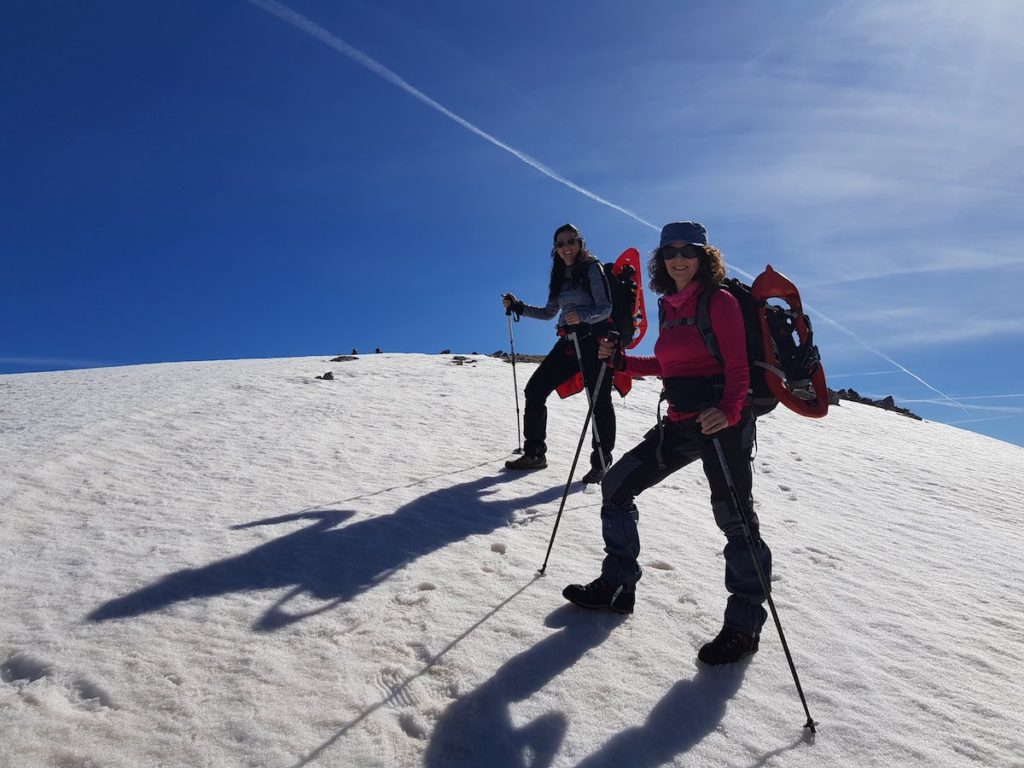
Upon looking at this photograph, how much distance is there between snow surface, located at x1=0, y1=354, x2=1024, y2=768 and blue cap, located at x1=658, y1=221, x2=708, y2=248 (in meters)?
2.72

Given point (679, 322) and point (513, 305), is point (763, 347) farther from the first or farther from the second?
point (513, 305)

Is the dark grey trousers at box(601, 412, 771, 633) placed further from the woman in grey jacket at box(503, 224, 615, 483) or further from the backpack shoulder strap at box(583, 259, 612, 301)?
the backpack shoulder strap at box(583, 259, 612, 301)

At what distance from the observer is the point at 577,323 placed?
700 centimetres

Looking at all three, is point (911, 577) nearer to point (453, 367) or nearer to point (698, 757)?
point (698, 757)

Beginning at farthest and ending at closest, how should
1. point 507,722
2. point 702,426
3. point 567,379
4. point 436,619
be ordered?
point 567,379
point 436,619
point 702,426
point 507,722

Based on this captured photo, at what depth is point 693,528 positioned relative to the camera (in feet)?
22.0

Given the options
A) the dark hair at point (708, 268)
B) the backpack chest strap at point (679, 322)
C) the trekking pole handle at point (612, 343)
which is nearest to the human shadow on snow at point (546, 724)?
the trekking pole handle at point (612, 343)

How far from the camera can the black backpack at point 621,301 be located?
7281mm

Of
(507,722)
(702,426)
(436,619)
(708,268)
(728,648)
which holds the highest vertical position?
(708,268)

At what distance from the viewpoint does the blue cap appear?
4.15 metres

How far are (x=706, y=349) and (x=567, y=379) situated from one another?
3.92 m

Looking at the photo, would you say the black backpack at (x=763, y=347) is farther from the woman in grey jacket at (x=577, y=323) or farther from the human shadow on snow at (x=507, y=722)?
the woman in grey jacket at (x=577, y=323)

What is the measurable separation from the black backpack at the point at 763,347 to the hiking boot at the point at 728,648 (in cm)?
146

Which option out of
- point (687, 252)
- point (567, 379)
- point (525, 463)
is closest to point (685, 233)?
point (687, 252)
